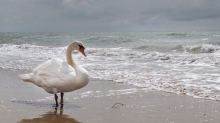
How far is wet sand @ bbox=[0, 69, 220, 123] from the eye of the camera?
15.3ft

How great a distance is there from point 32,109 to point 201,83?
455 centimetres

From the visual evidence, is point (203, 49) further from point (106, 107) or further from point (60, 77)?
point (60, 77)

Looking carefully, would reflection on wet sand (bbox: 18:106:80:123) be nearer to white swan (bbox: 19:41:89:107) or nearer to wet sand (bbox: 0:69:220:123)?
wet sand (bbox: 0:69:220:123)

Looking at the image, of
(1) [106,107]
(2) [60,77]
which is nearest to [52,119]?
(2) [60,77]

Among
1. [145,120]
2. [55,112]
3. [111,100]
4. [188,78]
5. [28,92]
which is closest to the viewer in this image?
[145,120]

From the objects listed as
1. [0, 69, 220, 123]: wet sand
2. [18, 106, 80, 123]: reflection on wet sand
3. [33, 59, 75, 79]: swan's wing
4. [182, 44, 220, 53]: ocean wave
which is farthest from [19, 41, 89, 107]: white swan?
[182, 44, 220, 53]: ocean wave

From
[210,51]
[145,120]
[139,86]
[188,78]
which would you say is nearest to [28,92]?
[139,86]

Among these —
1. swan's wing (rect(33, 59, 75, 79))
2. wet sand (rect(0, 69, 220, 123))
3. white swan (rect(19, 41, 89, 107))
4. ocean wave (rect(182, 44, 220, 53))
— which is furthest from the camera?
ocean wave (rect(182, 44, 220, 53))

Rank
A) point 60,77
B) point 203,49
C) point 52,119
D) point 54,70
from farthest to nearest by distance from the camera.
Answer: point 203,49, point 54,70, point 60,77, point 52,119

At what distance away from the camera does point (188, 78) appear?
8.70m

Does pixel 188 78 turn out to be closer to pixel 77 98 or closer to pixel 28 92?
pixel 77 98

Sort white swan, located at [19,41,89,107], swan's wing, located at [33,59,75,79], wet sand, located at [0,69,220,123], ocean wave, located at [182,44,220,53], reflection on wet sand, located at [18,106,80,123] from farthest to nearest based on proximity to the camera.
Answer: ocean wave, located at [182,44,220,53]
swan's wing, located at [33,59,75,79]
white swan, located at [19,41,89,107]
wet sand, located at [0,69,220,123]
reflection on wet sand, located at [18,106,80,123]

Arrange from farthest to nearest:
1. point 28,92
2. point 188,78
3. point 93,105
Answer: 1. point 188,78
2. point 28,92
3. point 93,105

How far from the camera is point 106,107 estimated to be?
541 centimetres
